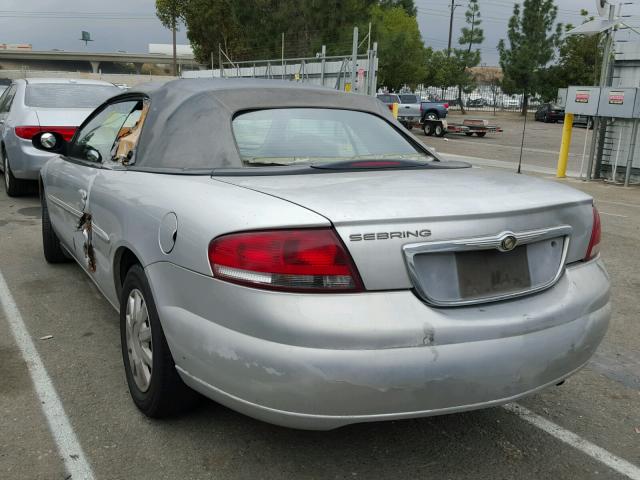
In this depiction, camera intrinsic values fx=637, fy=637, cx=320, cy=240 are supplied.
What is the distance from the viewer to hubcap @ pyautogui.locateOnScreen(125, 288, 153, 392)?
2850 millimetres

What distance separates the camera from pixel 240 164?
2.96 m

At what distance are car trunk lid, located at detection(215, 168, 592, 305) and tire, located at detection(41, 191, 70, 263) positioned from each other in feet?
10.4

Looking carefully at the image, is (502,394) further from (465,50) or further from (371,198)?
(465,50)

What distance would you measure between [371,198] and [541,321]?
79 centimetres

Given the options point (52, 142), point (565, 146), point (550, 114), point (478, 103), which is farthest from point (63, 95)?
point (478, 103)

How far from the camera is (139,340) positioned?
2.93 metres

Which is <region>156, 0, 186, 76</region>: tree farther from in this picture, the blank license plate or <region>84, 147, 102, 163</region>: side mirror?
the blank license plate

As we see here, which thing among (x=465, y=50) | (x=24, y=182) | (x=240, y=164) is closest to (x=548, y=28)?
(x=465, y=50)

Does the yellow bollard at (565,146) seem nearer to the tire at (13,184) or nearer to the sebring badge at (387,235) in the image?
the tire at (13,184)

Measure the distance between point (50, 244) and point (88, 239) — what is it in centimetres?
191

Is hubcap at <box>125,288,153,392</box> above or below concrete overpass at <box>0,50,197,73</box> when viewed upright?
below

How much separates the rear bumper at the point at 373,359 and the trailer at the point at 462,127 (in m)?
28.2

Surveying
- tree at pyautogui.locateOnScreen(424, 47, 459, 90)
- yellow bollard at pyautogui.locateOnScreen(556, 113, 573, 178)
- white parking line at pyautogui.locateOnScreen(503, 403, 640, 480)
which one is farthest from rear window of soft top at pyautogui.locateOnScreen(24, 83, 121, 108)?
→ tree at pyautogui.locateOnScreen(424, 47, 459, 90)

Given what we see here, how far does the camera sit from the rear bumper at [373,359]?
212cm
